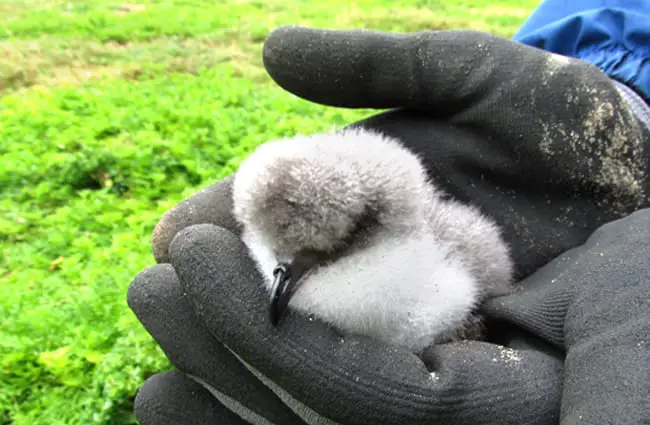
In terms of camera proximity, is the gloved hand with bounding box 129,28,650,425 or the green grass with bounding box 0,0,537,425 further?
the green grass with bounding box 0,0,537,425

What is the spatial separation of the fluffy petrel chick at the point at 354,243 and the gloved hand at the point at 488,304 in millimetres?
62

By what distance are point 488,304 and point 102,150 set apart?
310 centimetres

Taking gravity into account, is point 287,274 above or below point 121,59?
above

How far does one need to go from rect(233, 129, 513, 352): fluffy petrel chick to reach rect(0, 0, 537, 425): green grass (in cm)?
117

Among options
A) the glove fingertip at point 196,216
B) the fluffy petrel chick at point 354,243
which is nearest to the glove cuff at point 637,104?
the fluffy petrel chick at point 354,243

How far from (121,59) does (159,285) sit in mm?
5227

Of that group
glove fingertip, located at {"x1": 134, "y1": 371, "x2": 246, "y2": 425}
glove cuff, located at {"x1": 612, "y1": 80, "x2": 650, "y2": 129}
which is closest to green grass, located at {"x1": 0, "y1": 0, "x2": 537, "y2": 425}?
glove fingertip, located at {"x1": 134, "y1": 371, "x2": 246, "y2": 425}

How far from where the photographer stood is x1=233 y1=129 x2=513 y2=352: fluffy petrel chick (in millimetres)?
1365

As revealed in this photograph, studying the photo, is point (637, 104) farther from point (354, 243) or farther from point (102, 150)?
point (102, 150)

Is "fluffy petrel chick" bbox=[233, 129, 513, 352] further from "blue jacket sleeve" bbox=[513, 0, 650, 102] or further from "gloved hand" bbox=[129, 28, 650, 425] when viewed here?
"blue jacket sleeve" bbox=[513, 0, 650, 102]

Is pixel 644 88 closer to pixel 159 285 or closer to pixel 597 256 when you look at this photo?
pixel 597 256

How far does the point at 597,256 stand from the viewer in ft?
4.61

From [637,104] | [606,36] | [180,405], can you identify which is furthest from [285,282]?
[606,36]

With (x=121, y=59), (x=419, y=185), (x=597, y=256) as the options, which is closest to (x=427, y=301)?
(x=419, y=185)
